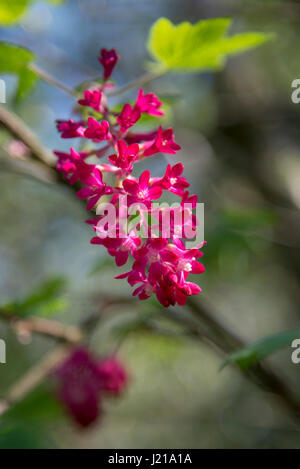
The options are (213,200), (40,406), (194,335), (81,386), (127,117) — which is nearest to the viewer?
(127,117)

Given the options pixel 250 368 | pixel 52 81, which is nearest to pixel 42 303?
pixel 250 368

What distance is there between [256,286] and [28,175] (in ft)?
18.7

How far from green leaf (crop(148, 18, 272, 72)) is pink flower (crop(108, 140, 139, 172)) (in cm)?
96

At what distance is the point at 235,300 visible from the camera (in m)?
8.87

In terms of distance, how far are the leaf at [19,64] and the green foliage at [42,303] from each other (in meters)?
1.13

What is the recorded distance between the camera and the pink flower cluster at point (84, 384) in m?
3.02

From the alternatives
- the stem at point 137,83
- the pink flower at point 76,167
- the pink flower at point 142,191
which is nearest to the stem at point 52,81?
the stem at point 137,83

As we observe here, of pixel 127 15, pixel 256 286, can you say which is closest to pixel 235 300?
pixel 256 286

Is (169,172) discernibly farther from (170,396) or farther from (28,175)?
(170,396)

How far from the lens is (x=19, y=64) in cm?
204

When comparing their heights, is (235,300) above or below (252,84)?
below

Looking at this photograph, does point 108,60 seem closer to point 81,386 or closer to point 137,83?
point 137,83

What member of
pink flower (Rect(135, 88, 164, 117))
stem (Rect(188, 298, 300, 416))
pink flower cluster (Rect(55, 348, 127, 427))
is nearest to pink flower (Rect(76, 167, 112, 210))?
pink flower (Rect(135, 88, 164, 117))

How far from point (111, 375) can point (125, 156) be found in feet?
6.78
